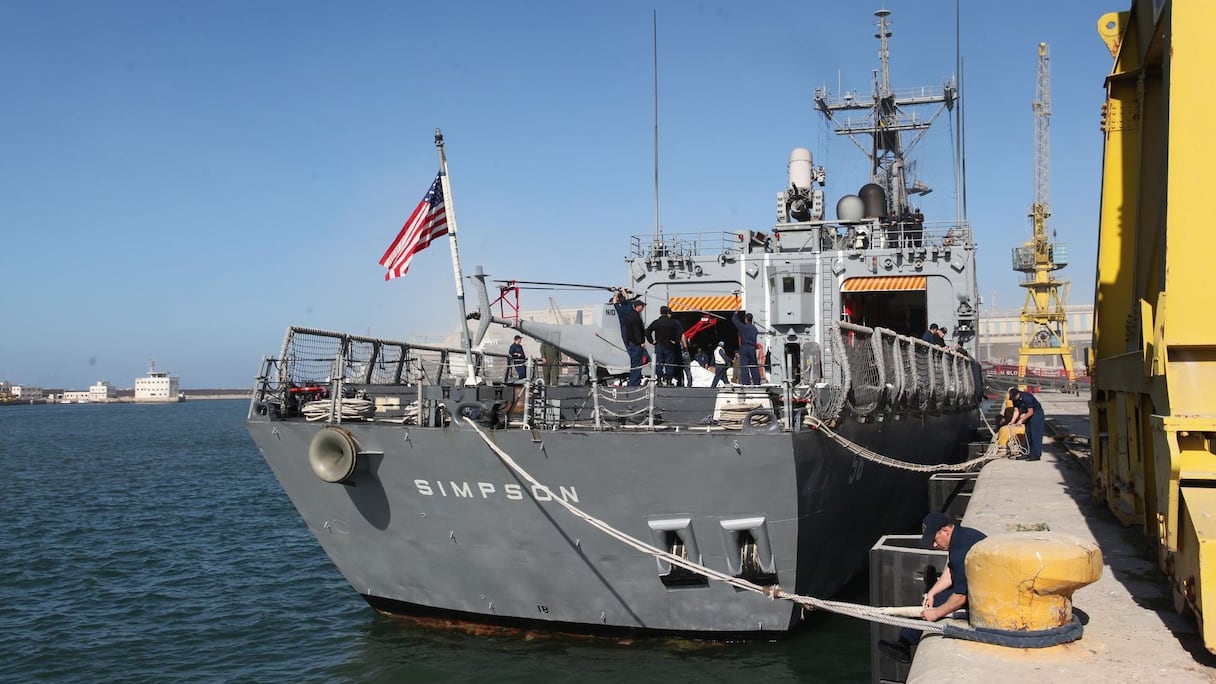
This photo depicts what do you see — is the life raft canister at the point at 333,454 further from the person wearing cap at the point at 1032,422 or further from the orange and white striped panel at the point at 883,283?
the person wearing cap at the point at 1032,422

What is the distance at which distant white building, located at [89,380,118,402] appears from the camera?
17450 centimetres

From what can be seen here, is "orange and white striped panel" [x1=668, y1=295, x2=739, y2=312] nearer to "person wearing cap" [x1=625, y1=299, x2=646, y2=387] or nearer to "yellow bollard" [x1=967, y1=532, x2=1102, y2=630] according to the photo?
"person wearing cap" [x1=625, y1=299, x2=646, y2=387]

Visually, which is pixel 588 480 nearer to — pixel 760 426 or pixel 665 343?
pixel 760 426

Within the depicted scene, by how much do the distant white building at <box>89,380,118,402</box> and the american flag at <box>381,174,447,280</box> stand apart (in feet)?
612

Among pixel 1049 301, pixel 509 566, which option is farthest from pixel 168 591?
pixel 1049 301

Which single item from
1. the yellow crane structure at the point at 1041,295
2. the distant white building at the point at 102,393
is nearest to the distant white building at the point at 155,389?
the distant white building at the point at 102,393

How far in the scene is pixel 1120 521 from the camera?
8.77m

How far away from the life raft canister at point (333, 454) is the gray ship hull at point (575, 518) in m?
0.24

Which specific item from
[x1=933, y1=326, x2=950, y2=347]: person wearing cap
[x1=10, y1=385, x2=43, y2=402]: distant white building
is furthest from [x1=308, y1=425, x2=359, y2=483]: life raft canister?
[x1=10, y1=385, x2=43, y2=402]: distant white building

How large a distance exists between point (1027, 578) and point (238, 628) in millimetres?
10281

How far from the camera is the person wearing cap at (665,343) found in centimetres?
1182

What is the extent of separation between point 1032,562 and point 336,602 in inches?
428

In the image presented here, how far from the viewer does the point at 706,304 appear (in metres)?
15.8

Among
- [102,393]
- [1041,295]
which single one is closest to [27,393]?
[102,393]
